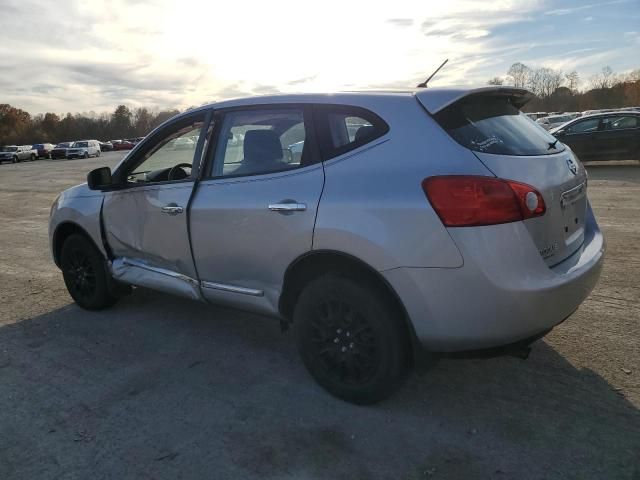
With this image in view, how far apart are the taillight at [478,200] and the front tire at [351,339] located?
1.93ft

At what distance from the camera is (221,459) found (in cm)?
266

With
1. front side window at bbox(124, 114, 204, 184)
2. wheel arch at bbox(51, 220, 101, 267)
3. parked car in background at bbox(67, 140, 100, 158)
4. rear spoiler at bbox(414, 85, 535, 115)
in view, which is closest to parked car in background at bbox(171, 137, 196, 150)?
front side window at bbox(124, 114, 204, 184)

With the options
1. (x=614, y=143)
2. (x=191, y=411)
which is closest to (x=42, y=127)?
(x=614, y=143)

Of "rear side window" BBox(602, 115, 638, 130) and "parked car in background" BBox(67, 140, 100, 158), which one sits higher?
"parked car in background" BBox(67, 140, 100, 158)

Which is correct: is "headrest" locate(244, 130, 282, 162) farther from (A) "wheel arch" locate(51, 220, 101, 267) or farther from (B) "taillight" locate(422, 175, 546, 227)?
(A) "wheel arch" locate(51, 220, 101, 267)

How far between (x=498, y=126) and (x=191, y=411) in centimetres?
239

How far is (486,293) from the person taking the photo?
8.24 feet

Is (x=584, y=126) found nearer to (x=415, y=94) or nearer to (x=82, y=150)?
(x=415, y=94)

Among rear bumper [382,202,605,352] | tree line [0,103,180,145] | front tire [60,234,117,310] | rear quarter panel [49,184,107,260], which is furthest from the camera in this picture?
tree line [0,103,180,145]

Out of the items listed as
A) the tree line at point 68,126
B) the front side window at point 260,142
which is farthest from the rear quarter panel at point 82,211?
Result: the tree line at point 68,126

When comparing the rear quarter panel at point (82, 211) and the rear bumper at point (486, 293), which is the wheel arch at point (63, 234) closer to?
the rear quarter panel at point (82, 211)

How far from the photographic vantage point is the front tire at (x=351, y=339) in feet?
9.20

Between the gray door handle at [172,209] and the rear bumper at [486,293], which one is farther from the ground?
the gray door handle at [172,209]

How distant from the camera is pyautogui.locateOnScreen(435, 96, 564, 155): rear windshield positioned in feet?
9.02
